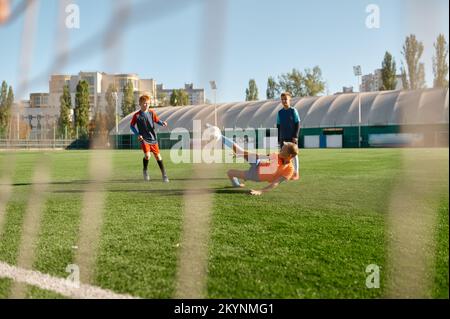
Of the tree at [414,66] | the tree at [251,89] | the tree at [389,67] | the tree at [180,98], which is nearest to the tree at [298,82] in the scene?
the tree at [251,89]

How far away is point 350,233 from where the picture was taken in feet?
10.0

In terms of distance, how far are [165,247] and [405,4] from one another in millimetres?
2036

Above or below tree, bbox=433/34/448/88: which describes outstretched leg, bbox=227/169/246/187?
below

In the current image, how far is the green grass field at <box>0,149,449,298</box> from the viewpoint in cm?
198

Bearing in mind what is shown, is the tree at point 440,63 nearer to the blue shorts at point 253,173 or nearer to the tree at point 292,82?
the blue shorts at point 253,173

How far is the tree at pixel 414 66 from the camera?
1.26 metres

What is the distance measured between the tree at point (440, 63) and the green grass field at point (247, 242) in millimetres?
224

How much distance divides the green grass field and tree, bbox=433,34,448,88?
0.22 meters

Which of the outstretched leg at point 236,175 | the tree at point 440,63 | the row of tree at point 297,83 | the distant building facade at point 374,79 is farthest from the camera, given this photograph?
the row of tree at point 297,83

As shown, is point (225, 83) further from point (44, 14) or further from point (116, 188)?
point (116, 188)

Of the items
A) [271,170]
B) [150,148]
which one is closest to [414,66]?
[271,170]

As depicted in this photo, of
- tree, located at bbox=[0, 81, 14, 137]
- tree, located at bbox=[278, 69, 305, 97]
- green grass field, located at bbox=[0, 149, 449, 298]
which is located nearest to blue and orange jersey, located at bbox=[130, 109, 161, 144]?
green grass field, located at bbox=[0, 149, 449, 298]

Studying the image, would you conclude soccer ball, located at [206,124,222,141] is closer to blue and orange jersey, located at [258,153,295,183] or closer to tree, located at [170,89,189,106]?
blue and orange jersey, located at [258,153,295,183]
